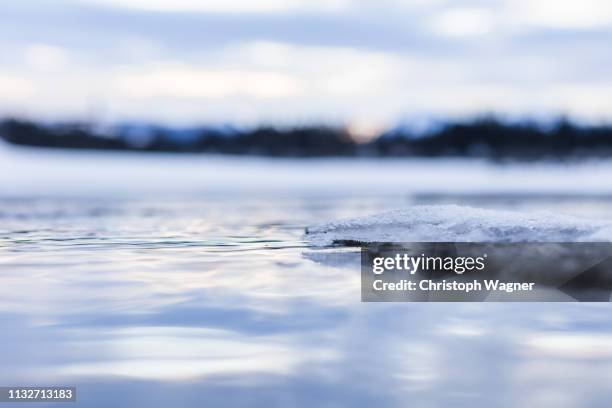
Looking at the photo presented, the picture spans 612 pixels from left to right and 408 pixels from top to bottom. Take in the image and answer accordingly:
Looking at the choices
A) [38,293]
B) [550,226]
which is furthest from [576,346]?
[38,293]

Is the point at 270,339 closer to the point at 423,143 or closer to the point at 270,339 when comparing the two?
the point at 270,339

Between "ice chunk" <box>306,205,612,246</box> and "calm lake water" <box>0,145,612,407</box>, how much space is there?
41 cm

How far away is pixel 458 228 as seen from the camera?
5.33m

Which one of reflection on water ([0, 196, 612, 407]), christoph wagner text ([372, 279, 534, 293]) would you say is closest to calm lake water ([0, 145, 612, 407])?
reflection on water ([0, 196, 612, 407])

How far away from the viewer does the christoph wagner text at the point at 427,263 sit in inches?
187

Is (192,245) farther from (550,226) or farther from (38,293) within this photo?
(550,226)

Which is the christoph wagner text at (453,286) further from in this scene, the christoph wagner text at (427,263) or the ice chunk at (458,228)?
the ice chunk at (458,228)

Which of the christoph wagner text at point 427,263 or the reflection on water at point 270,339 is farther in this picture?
the christoph wagner text at point 427,263

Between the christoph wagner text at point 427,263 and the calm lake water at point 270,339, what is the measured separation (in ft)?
0.62

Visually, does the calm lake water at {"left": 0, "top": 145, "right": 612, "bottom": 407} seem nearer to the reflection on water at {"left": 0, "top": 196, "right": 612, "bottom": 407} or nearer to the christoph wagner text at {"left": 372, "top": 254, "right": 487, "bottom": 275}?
the reflection on water at {"left": 0, "top": 196, "right": 612, "bottom": 407}

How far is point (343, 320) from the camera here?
3.48m

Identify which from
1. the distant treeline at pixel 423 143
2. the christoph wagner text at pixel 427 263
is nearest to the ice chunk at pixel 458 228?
the christoph wagner text at pixel 427 263

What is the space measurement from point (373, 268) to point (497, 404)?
2.31 metres

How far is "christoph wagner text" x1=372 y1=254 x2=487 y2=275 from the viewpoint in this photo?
4746 mm
